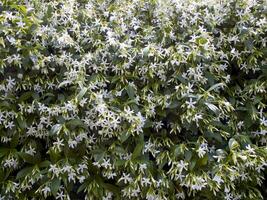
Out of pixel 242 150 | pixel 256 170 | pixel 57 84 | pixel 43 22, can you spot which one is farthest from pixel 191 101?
pixel 43 22

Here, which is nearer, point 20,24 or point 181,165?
point 181,165

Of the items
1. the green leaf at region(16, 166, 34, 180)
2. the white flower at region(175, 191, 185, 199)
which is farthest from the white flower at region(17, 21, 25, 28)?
the white flower at region(175, 191, 185, 199)

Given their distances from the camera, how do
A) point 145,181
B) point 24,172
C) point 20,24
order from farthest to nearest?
1. point 20,24
2. point 24,172
3. point 145,181

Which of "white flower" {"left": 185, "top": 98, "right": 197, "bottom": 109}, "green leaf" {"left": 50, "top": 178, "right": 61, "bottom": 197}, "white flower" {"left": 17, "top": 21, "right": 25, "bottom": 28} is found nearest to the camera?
"green leaf" {"left": 50, "top": 178, "right": 61, "bottom": 197}

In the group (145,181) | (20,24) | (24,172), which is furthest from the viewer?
(20,24)

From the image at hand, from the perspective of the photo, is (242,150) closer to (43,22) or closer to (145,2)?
(145,2)

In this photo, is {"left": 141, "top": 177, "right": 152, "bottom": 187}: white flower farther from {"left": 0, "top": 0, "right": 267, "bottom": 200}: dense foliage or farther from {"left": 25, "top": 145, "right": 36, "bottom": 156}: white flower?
{"left": 25, "top": 145, "right": 36, "bottom": 156}: white flower

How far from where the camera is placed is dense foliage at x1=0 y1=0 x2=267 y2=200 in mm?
2338

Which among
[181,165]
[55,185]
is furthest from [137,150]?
[55,185]

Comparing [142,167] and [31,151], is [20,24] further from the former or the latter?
[142,167]

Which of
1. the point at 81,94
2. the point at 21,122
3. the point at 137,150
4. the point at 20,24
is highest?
the point at 20,24

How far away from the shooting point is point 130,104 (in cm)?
242

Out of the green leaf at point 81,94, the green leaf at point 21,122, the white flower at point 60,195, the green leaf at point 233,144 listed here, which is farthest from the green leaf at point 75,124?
the green leaf at point 233,144

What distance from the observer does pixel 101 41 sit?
2.64 metres
